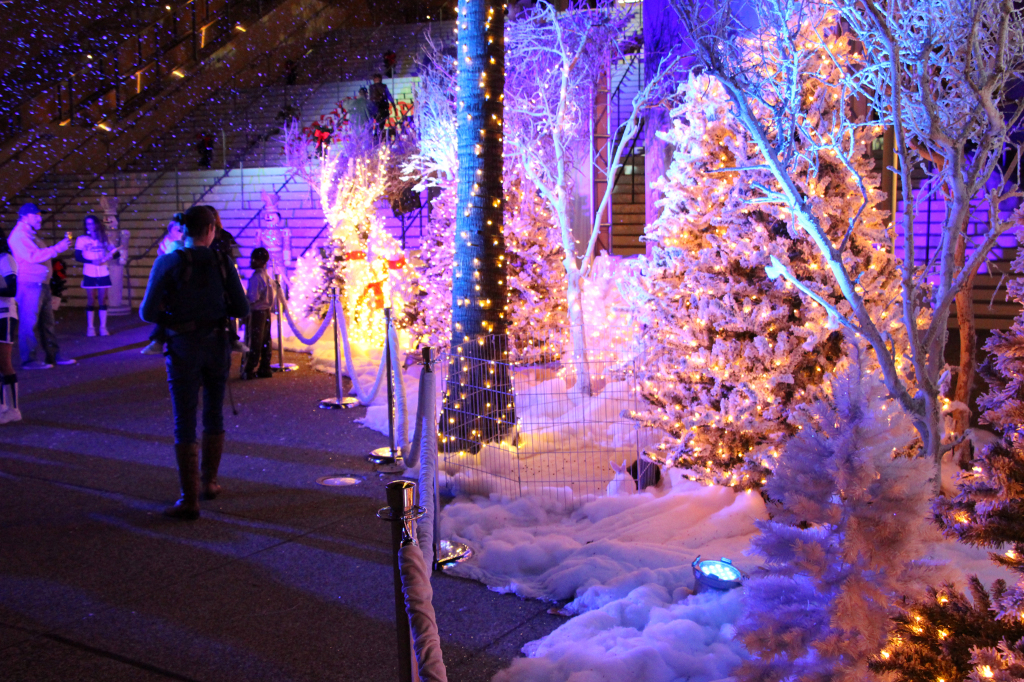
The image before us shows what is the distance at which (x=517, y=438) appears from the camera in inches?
230

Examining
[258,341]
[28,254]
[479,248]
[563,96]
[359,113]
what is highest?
[359,113]

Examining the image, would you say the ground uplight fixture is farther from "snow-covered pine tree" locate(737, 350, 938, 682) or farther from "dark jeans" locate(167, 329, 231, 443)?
"dark jeans" locate(167, 329, 231, 443)

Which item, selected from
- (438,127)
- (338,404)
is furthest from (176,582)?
(438,127)

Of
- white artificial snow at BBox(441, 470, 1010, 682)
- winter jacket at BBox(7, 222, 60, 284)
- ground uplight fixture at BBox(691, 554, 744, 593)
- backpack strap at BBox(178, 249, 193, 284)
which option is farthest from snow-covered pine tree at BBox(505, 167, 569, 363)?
ground uplight fixture at BBox(691, 554, 744, 593)

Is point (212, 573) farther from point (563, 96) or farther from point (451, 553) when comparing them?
point (563, 96)

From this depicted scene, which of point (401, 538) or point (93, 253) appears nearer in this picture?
point (401, 538)

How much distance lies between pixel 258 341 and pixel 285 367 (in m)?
0.95

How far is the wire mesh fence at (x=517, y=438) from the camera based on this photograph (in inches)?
227

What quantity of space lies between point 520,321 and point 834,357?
18.0ft

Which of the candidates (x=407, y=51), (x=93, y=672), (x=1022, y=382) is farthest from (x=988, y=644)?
(x=407, y=51)

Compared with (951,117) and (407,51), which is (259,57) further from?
(951,117)

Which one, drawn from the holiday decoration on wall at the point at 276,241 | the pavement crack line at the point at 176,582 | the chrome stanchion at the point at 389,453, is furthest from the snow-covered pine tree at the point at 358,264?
the pavement crack line at the point at 176,582

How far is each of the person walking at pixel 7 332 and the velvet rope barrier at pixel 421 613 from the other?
703 centimetres

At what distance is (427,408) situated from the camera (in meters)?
4.39
